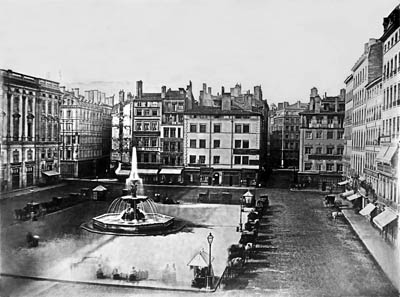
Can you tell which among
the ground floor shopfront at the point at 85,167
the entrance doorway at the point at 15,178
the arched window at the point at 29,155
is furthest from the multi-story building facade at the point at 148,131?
the entrance doorway at the point at 15,178

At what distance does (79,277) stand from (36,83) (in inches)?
93.5

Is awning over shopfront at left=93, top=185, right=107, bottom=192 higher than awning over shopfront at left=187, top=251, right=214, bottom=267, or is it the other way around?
awning over shopfront at left=93, top=185, right=107, bottom=192

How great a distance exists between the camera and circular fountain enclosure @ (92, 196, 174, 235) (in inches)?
244

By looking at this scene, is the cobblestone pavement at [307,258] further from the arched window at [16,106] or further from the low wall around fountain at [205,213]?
the arched window at [16,106]

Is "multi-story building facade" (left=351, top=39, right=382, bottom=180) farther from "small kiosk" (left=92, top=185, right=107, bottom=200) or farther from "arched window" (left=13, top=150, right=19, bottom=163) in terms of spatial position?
"arched window" (left=13, top=150, right=19, bottom=163)

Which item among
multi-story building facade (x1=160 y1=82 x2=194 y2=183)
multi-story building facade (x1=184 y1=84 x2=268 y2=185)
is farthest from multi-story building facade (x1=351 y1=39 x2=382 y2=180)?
multi-story building facade (x1=160 y1=82 x2=194 y2=183)

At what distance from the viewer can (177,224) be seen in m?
6.27

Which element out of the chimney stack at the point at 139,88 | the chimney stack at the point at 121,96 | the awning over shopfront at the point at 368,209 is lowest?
the awning over shopfront at the point at 368,209

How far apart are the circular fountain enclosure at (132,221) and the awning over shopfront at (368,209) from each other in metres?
2.18

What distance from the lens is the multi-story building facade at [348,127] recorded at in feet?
19.1

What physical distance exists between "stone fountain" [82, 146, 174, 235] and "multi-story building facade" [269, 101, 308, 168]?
57.6 inches

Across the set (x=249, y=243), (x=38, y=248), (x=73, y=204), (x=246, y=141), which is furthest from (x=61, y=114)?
(x=249, y=243)

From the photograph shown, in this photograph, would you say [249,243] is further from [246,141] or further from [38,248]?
[38,248]

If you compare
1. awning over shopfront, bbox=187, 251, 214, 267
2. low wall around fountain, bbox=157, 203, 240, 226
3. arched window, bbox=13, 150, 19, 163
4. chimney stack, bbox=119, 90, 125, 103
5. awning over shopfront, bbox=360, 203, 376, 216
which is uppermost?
chimney stack, bbox=119, 90, 125, 103
